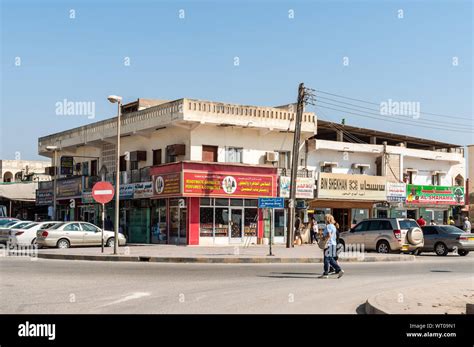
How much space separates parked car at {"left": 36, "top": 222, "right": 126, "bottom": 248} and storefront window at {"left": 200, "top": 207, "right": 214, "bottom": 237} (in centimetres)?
489

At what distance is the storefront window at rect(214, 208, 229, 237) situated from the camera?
1448 inches

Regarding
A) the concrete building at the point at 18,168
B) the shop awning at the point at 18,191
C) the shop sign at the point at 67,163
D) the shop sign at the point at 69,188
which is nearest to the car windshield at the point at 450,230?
the shop sign at the point at 69,188

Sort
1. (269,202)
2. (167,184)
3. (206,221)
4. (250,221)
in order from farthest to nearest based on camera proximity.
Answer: (250,221) < (206,221) < (167,184) < (269,202)

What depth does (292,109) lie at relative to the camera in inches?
1639

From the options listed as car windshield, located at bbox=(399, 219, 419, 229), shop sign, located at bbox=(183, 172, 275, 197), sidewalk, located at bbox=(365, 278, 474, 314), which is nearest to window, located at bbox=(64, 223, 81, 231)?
shop sign, located at bbox=(183, 172, 275, 197)

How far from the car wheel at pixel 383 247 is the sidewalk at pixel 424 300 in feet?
50.6

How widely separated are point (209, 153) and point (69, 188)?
15.6m

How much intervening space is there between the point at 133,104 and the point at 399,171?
1951 cm

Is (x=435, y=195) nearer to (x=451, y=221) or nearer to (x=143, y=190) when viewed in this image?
(x=451, y=221)

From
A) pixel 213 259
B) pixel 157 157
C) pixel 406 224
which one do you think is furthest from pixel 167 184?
pixel 406 224

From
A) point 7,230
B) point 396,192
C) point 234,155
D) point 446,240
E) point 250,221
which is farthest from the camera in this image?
point 396,192

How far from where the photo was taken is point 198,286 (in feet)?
51.2
